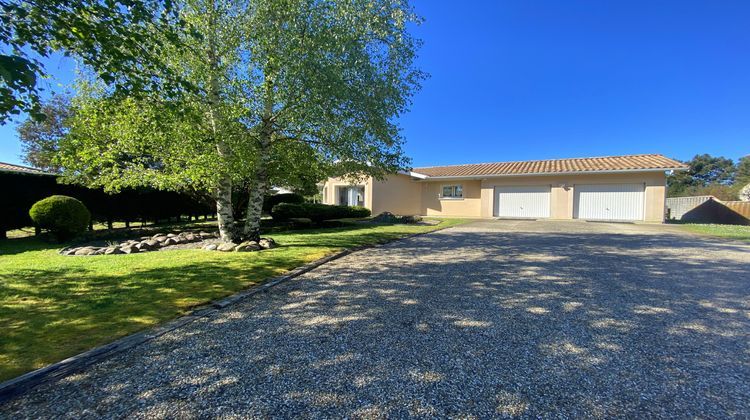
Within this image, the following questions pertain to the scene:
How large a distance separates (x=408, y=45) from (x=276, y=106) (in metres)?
3.80

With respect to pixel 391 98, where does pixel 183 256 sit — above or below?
below

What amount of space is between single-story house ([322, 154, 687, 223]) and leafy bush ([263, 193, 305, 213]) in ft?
8.81

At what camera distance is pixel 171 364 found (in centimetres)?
274

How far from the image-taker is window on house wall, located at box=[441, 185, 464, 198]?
895 inches

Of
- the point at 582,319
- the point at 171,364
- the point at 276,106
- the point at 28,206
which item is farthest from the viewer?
the point at 28,206

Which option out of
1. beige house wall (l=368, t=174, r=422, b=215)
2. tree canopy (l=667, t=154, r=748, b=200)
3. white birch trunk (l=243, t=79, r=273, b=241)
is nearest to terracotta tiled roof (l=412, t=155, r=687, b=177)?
beige house wall (l=368, t=174, r=422, b=215)

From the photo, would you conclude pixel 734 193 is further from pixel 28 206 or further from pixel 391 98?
pixel 28 206

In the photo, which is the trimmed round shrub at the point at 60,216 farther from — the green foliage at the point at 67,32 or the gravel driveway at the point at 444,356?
the gravel driveway at the point at 444,356

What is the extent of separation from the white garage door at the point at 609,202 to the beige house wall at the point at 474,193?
0.89 ft

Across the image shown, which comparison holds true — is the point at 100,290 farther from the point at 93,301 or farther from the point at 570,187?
the point at 570,187

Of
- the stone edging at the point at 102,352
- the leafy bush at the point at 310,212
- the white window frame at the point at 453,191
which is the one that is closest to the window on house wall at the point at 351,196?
the leafy bush at the point at 310,212

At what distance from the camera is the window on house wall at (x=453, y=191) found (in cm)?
2273

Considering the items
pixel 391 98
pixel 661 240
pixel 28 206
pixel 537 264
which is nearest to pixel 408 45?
pixel 391 98

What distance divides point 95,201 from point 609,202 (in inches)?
956
